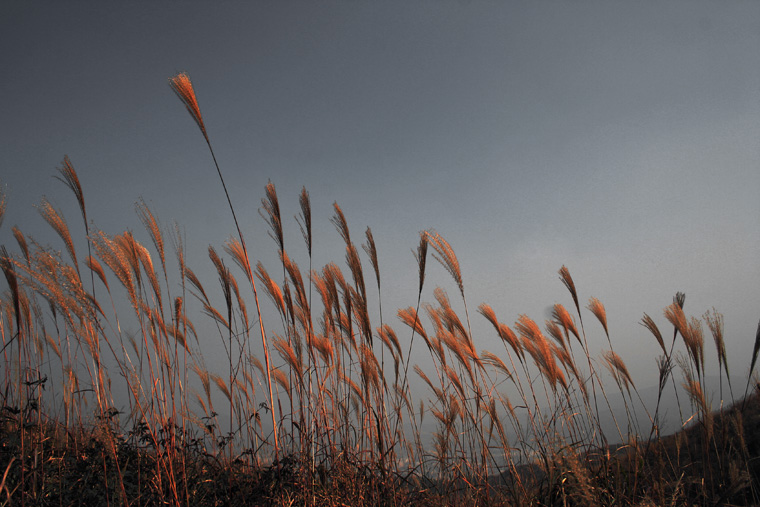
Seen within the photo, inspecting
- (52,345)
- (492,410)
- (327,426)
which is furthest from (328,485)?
(52,345)

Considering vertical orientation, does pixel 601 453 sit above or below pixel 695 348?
below

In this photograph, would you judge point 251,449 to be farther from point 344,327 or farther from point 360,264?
point 360,264

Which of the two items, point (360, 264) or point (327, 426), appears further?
point (327, 426)

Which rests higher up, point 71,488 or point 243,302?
point 243,302

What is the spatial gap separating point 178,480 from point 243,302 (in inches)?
46.3

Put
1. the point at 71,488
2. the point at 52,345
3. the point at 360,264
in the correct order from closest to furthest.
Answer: the point at 71,488 → the point at 360,264 → the point at 52,345

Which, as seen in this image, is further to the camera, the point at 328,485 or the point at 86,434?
the point at 86,434

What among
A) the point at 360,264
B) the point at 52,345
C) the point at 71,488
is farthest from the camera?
the point at 52,345

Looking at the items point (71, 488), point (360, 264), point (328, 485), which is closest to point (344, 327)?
point (360, 264)

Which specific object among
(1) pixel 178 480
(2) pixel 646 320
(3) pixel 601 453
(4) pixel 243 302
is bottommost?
(3) pixel 601 453

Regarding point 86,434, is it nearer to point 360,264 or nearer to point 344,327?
point 344,327

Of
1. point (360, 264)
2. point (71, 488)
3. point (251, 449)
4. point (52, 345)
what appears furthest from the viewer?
point (52, 345)

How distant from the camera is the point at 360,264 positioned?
2.69 metres

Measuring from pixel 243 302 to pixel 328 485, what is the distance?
1414 mm
